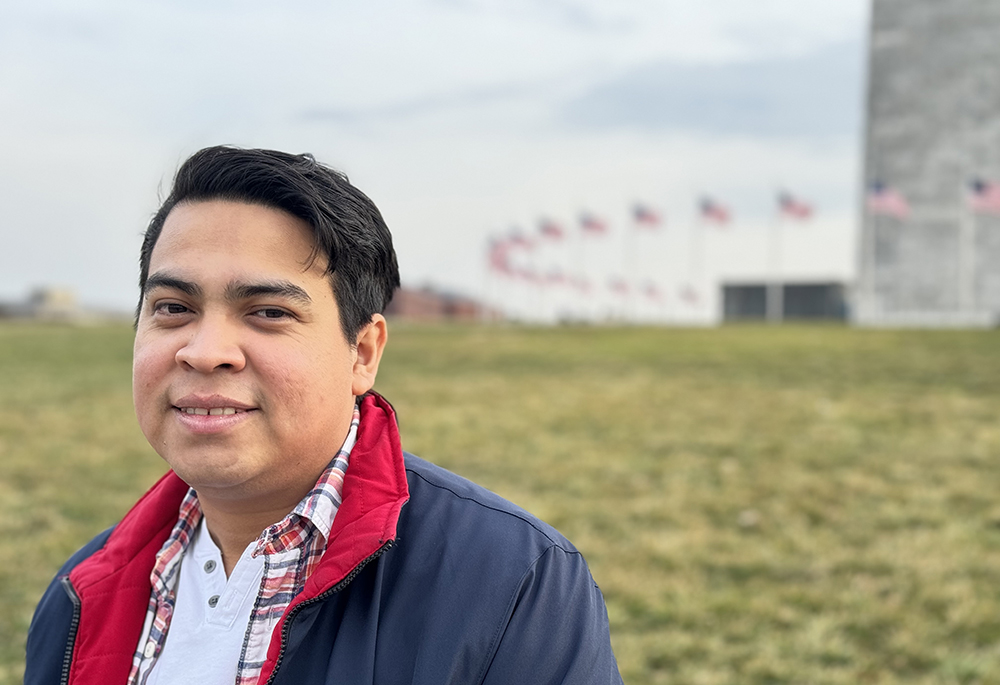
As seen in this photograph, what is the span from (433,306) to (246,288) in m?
58.6

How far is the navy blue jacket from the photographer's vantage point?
168cm

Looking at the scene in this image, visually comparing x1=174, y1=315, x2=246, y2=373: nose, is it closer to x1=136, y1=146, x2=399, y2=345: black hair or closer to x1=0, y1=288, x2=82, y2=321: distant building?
x1=136, y1=146, x2=399, y2=345: black hair

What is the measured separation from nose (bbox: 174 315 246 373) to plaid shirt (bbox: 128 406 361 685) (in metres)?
0.29

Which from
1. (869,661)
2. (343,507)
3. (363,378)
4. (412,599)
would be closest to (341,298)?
(363,378)

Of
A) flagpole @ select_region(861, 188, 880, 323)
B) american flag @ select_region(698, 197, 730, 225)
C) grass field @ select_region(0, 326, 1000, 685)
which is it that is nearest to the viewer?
grass field @ select_region(0, 326, 1000, 685)

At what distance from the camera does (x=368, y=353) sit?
2.04 m

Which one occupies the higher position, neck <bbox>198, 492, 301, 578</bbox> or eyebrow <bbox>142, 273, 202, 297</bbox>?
eyebrow <bbox>142, 273, 202, 297</bbox>

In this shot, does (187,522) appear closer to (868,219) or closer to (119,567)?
(119,567)

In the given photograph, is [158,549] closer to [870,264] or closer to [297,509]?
[297,509]

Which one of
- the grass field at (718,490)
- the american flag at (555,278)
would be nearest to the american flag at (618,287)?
the american flag at (555,278)

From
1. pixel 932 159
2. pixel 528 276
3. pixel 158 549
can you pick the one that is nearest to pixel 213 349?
pixel 158 549

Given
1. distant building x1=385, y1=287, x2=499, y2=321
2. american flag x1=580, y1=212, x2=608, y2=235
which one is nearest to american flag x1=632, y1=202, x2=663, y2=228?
american flag x1=580, y1=212, x2=608, y2=235

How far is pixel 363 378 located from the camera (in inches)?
78.8

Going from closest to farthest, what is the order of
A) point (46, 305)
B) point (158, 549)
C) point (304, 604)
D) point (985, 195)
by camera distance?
1. point (304, 604)
2. point (158, 549)
3. point (985, 195)
4. point (46, 305)
